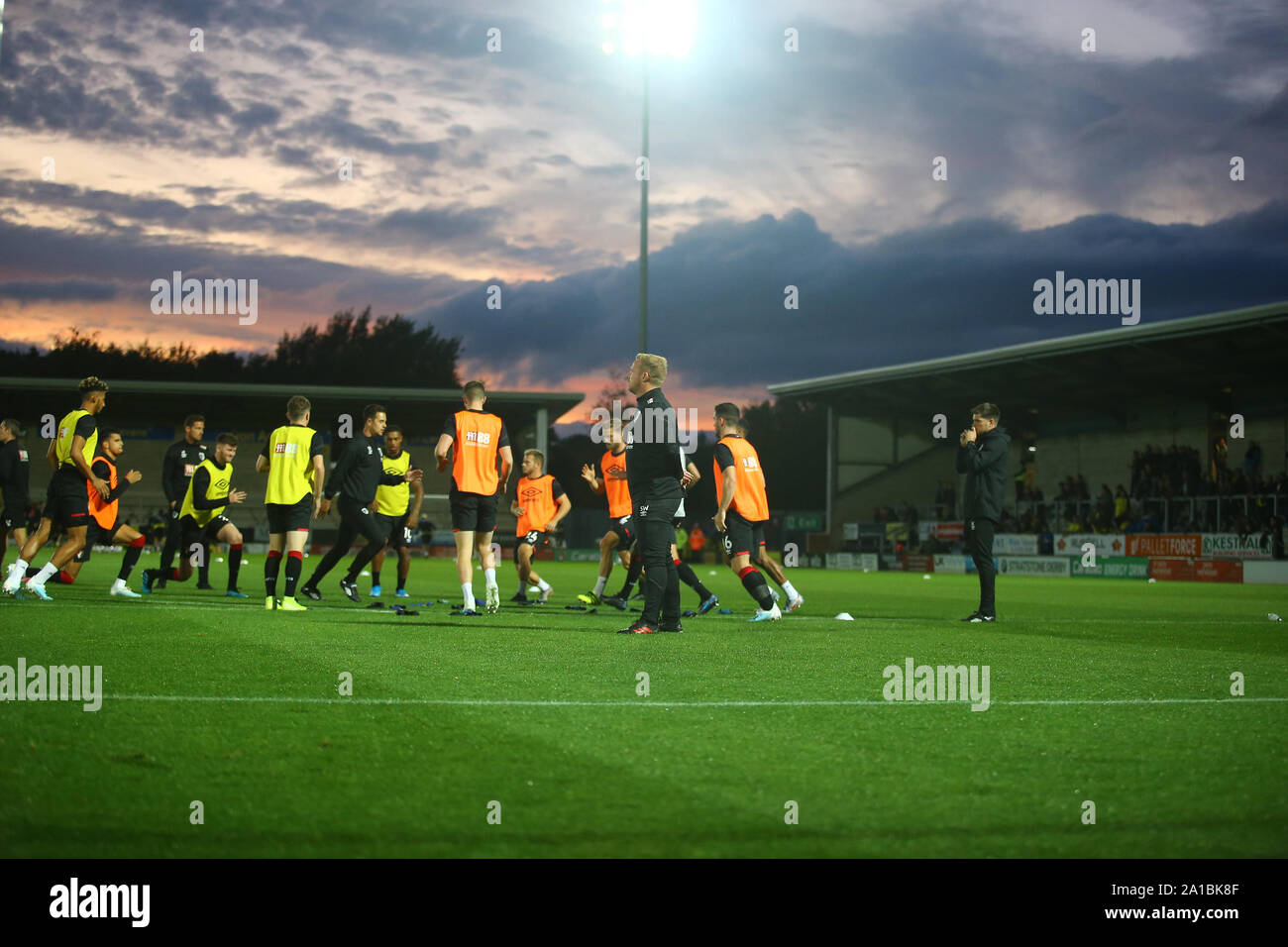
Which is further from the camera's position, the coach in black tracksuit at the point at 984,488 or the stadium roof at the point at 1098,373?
the stadium roof at the point at 1098,373

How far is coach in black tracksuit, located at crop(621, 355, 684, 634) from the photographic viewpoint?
9.44m

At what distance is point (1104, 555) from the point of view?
3375cm

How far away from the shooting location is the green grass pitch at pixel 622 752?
3230 mm

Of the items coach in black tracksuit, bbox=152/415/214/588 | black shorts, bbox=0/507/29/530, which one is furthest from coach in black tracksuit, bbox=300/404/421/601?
black shorts, bbox=0/507/29/530

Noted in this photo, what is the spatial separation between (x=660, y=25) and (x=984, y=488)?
60.5 feet

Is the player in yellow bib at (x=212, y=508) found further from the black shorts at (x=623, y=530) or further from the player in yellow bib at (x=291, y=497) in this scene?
the black shorts at (x=623, y=530)

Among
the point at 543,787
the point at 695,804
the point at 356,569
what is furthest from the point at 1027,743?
the point at 356,569

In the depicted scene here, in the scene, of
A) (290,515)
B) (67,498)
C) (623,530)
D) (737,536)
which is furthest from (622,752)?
(623,530)

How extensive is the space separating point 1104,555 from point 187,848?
112 feet

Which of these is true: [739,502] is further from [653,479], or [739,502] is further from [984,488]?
[984,488]

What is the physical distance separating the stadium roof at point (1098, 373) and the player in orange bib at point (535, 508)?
76.7ft

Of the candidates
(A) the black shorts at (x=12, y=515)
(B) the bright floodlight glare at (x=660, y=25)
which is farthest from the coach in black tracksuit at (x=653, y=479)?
(B) the bright floodlight glare at (x=660, y=25)

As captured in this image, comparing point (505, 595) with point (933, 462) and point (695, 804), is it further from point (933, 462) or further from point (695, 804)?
point (933, 462)
